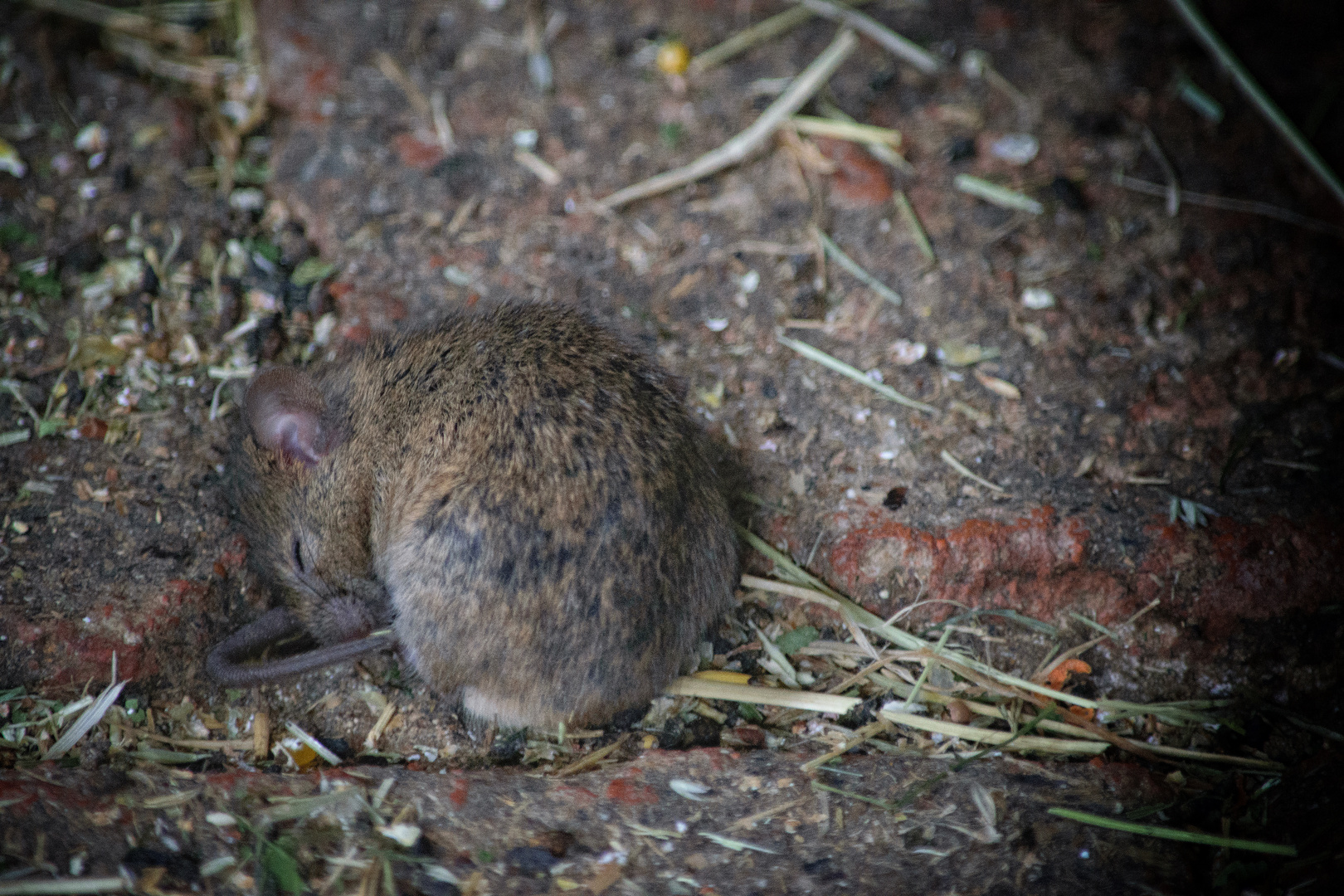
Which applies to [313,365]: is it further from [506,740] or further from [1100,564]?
[1100,564]

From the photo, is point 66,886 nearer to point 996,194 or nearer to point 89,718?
point 89,718

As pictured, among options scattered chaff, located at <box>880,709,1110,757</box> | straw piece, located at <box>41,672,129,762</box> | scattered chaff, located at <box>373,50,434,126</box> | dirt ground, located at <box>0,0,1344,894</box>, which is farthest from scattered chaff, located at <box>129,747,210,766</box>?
scattered chaff, located at <box>373,50,434,126</box>

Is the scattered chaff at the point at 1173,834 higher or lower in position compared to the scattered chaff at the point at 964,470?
lower

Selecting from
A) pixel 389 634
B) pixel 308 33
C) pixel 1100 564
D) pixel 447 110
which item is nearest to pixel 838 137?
pixel 447 110

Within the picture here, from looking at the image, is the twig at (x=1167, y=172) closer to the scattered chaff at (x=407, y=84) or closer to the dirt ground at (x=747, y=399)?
the dirt ground at (x=747, y=399)

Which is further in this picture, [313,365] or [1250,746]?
[313,365]

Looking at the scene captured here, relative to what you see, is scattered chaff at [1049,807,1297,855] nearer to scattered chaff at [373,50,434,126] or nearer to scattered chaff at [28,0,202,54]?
scattered chaff at [373,50,434,126]

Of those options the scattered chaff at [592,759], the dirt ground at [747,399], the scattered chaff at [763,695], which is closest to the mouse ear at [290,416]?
the dirt ground at [747,399]
